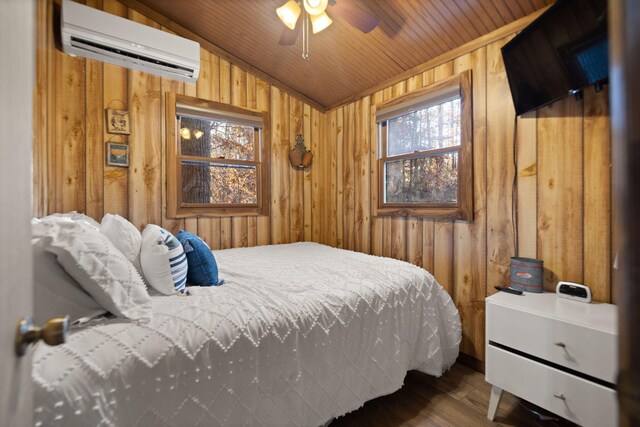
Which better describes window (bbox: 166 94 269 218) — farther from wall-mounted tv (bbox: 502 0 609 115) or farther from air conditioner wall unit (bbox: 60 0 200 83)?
wall-mounted tv (bbox: 502 0 609 115)

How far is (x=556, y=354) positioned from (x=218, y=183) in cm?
289

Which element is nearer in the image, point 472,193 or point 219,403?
point 219,403

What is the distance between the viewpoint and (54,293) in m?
0.92

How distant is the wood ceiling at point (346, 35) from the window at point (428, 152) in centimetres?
33

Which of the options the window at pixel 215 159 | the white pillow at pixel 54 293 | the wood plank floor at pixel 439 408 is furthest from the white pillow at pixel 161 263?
the window at pixel 215 159

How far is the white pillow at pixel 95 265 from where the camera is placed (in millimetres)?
937

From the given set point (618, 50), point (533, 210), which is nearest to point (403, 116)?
point (533, 210)

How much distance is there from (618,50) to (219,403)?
1338 millimetres

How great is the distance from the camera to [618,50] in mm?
299

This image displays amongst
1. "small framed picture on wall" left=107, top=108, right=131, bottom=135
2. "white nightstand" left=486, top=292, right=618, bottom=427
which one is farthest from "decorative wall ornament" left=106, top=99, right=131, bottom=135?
"white nightstand" left=486, top=292, right=618, bottom=427

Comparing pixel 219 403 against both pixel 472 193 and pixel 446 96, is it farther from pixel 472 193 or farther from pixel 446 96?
pixel 446 96

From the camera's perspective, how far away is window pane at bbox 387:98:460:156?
2.33 metres

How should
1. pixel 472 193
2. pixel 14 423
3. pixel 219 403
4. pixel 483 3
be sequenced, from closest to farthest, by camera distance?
1. pixel 14 423
2. pixel 219 403
3. pixel 483 3
4. pixel 472 193

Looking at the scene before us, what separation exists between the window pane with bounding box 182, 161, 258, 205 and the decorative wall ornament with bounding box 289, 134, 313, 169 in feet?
1.55
